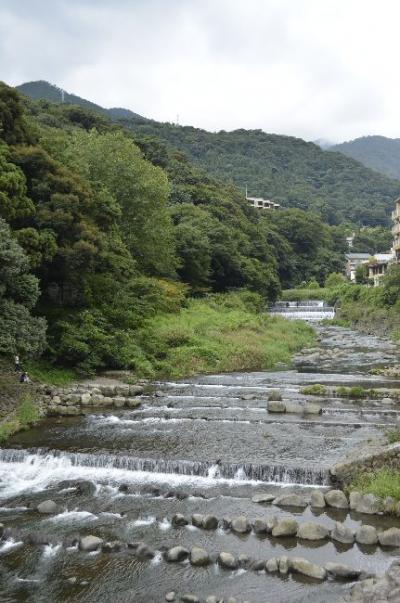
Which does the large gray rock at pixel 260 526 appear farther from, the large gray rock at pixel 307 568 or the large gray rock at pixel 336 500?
the large gray rock at pixel 336 500

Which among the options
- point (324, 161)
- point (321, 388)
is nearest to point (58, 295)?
point (321, 388)

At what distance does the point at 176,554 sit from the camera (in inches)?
451

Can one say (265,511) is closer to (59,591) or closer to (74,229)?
(59,591)

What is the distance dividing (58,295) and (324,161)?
7076 inches

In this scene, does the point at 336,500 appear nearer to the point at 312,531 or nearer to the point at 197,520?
the point at 312,531

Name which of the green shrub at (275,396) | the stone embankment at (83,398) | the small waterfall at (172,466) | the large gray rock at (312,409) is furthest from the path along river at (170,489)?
the stone embankment at (83,398)

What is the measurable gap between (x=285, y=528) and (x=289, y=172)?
594ft

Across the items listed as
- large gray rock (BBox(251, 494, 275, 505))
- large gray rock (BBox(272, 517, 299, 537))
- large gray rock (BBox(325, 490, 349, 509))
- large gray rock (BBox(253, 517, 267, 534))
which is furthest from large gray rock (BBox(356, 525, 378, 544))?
large gray rock (BBox(251, 494, 275, 505))

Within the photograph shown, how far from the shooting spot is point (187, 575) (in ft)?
35.8

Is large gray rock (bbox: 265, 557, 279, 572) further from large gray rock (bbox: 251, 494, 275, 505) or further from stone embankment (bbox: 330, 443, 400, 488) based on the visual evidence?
stone embankment (bbox: 330, 443, 400, 488)

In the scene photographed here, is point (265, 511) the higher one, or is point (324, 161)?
point (324, 161)

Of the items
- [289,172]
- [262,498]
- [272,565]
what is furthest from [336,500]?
[289,172]

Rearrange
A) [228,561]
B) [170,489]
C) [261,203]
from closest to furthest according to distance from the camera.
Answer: [228,561]
[170,489]
[261,203]

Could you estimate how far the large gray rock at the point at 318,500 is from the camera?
13.7 meters
